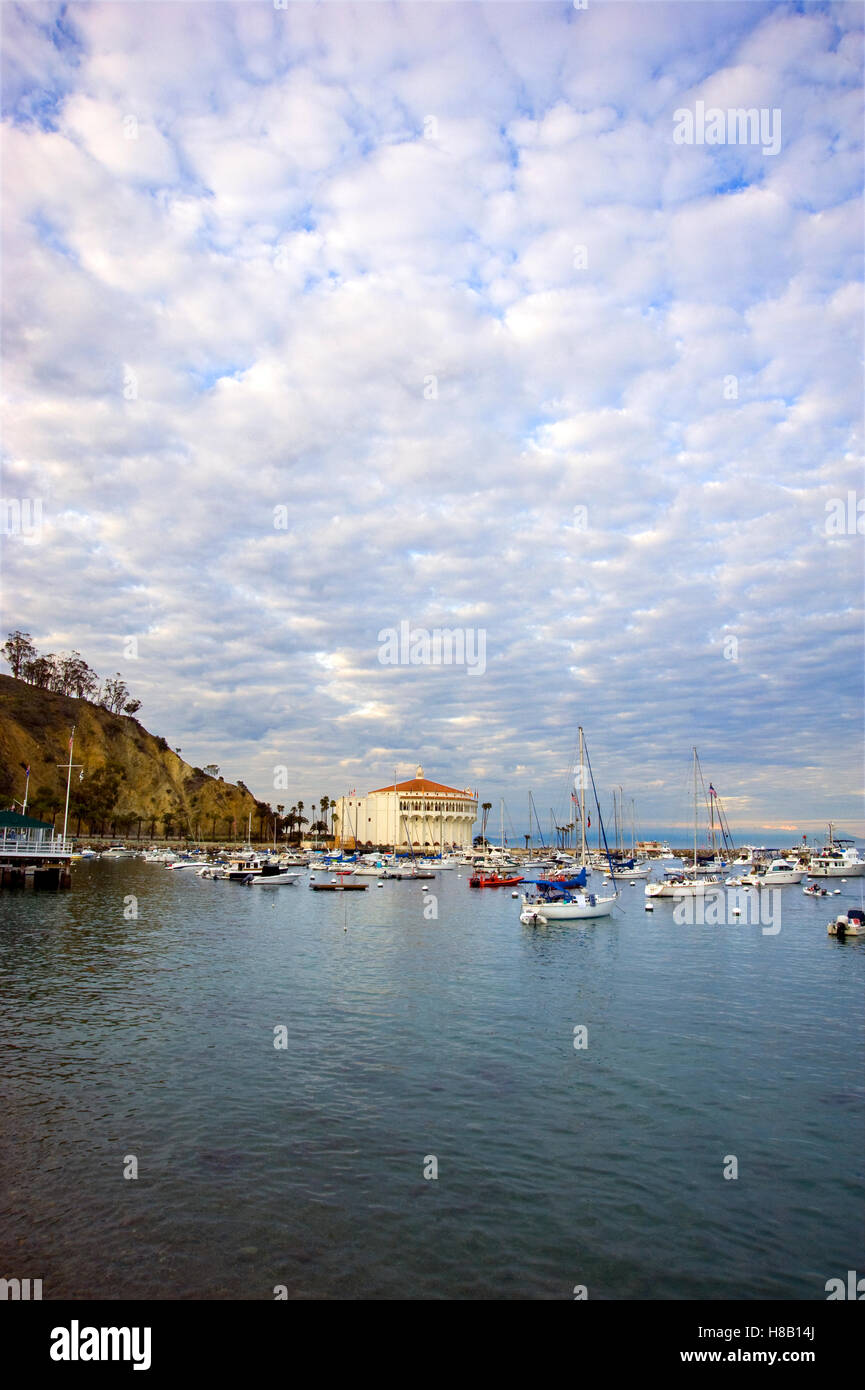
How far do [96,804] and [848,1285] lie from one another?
6382 inches

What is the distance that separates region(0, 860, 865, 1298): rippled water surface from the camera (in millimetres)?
11539

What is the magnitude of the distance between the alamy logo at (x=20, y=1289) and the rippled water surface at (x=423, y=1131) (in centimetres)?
25

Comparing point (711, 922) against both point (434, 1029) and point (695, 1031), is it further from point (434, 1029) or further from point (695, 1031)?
point (434, 1029)

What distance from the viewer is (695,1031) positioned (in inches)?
1015

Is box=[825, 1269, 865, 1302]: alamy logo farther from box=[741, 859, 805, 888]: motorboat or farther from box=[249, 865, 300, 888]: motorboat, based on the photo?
box=[741, 859, 805, 888]: motorboat

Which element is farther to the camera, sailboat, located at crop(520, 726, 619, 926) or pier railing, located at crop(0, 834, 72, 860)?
pier railing, located at crop(0, 834, 72, 860)

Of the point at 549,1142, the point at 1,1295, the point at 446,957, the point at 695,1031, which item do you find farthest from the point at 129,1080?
the point at 446,957

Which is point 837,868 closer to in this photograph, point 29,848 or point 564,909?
point 564,909
